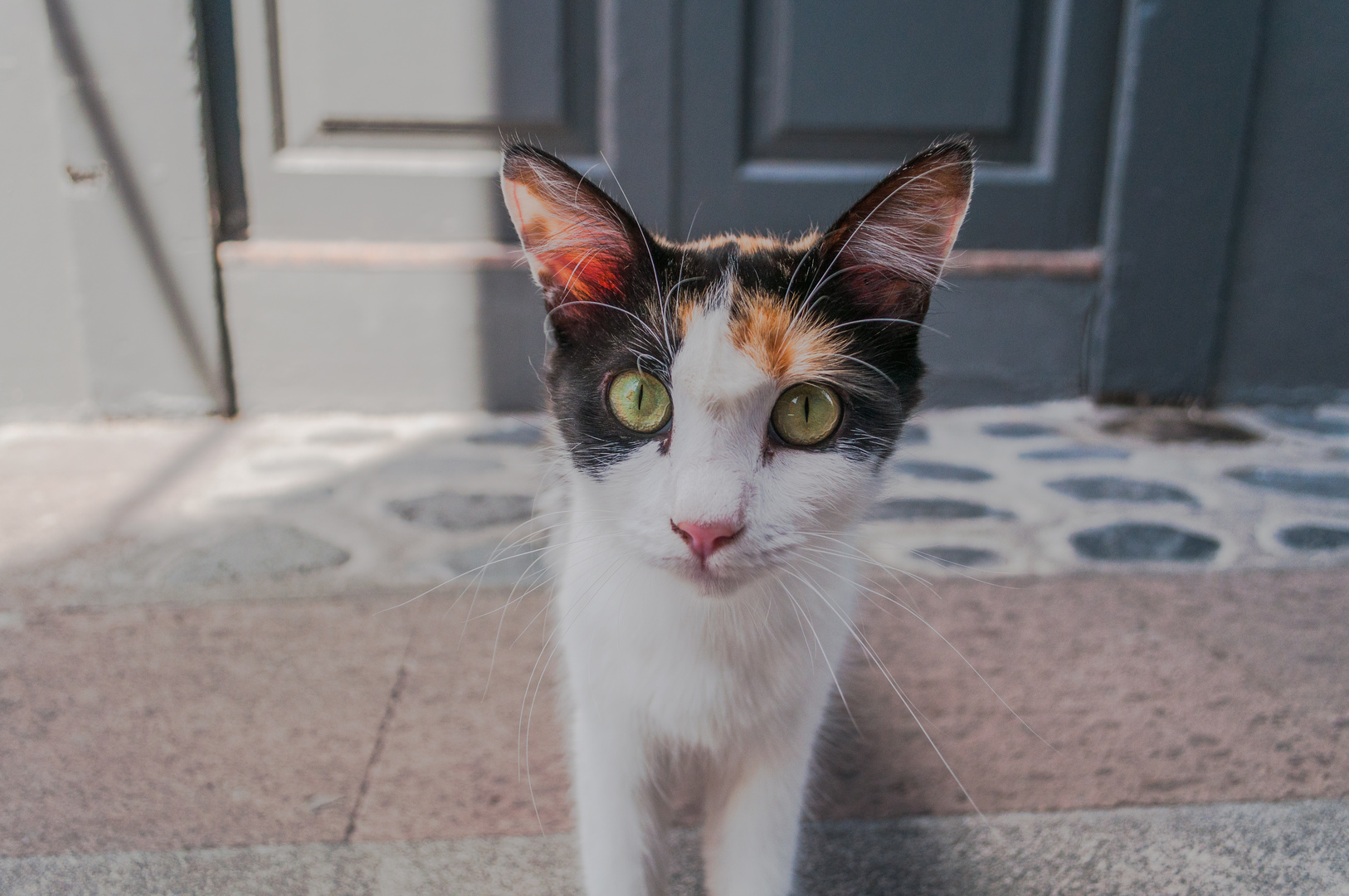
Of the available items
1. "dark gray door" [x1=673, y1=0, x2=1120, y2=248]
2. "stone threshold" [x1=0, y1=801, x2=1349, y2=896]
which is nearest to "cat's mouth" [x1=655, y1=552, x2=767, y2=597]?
"stone threshold" [x1=0, y1=801, x2=1349, y2=896]

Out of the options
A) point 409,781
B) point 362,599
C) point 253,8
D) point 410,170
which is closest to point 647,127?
point 410,170

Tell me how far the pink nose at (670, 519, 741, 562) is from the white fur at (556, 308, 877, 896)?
0.11 ft

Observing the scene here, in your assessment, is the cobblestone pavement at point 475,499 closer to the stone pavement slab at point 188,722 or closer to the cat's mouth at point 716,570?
the stone pavement slab at point 188,722

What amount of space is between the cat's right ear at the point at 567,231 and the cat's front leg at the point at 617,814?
18.9 inches

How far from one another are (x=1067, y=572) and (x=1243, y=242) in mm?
1785

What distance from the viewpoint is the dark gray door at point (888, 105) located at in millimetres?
2768

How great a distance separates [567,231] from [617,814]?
0.64 m

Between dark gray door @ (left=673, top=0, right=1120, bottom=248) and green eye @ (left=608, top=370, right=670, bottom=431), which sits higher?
dark gray door @ (left=673, top=0, right=1120, bottom=248)

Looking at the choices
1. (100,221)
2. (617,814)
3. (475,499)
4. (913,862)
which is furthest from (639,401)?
(100,221)

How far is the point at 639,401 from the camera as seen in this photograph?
2.94 ft

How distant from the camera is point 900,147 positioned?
291 cm

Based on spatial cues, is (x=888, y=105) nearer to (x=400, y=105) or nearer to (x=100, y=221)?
(x=400, y=105)

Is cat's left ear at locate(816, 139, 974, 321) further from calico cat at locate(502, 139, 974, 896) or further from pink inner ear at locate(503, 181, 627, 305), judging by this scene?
pink inner ear at locate(503, 181, 627, 305)

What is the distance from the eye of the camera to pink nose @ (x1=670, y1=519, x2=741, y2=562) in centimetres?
77
